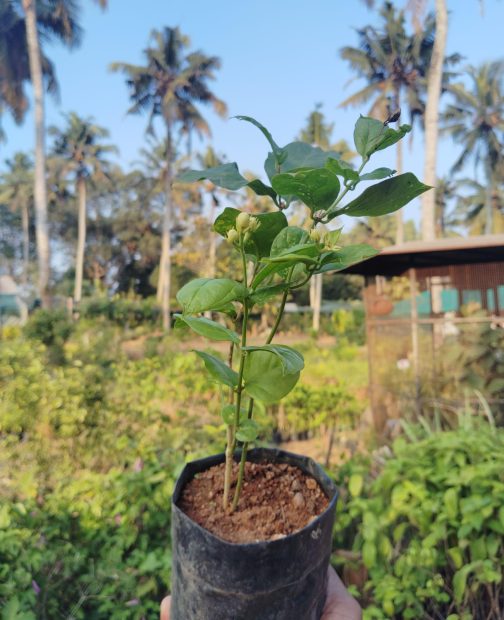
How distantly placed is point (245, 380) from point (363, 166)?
12.6 inches

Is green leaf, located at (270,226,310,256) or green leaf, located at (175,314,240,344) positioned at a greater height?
green leaf, located at (270,226,310,256)

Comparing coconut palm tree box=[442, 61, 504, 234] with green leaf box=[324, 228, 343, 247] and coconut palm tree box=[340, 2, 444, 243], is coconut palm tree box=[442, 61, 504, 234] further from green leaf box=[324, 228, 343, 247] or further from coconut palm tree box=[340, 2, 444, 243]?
green leaf box=[324, 228, 343, 247]

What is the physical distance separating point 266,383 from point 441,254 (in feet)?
14.0

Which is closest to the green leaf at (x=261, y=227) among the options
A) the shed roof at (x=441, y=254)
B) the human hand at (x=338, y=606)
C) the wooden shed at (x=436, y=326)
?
the human hand at (x=338, y=606)

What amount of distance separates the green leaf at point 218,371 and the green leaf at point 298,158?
0.28 m

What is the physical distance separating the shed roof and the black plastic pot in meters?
3.92

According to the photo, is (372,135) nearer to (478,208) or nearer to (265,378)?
(265,378)

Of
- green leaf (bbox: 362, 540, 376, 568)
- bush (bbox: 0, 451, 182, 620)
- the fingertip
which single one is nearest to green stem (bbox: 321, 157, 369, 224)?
the fingertip

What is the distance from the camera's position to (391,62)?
1755 centimetres

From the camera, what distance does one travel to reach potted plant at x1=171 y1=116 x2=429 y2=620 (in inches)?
21.2

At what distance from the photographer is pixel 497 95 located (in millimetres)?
23844

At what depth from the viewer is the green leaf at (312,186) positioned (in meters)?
0.52

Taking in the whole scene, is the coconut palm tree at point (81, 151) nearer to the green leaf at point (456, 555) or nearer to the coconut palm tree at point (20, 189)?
the coconut palm tree at point (20, 189)

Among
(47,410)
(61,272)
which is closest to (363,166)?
(47,410)
